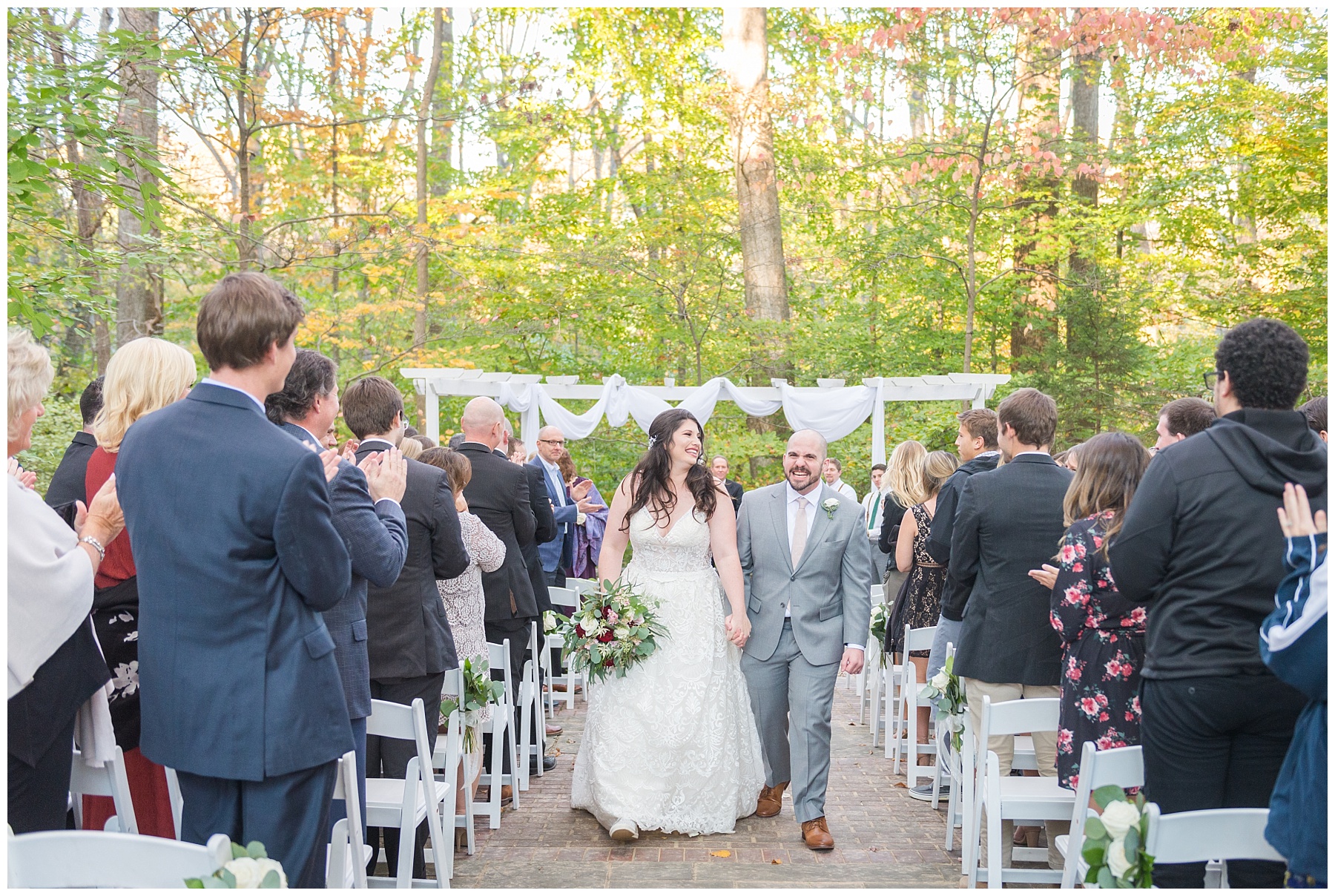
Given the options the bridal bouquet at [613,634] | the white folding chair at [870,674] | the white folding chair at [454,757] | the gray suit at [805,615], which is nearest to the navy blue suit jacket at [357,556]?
the white folding chair at [454,757]

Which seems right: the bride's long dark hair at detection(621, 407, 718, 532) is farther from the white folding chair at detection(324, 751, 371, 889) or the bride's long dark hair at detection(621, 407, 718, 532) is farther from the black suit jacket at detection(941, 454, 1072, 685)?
the white folding chair at detection(324, 751, 371, 889)

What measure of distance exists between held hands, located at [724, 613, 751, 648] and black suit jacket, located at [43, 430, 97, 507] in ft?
9.94

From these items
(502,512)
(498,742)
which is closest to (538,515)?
(502,512)

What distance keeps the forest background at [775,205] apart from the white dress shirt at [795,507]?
8.67m

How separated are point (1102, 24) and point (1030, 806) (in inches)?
486

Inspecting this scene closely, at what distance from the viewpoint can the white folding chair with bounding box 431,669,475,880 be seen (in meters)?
4.54

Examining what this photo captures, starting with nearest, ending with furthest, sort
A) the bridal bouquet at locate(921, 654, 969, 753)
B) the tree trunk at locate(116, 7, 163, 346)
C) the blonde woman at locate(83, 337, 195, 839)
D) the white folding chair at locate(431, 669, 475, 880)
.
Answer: the blonde woman at locate(83, 337, 195, 839), the white folding chair at locate(431, 669, 475, 880), the bridal bouquet at locate(921, 654, 969, 753), the tree trunk at locate(116, 7, 163, 346)

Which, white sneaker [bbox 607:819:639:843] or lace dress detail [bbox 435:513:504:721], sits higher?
lace dress detail [bbox 435:513:504:721]

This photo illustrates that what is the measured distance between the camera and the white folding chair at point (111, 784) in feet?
9.21

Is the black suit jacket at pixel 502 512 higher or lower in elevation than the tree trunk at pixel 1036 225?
lower

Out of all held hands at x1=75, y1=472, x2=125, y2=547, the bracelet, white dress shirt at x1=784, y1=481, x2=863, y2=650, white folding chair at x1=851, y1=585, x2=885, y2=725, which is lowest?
white folding chair at x1=851, y1=585, x2=885, y2=725

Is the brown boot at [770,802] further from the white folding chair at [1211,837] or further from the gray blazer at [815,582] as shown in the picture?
the white folding chair at [1211,837]

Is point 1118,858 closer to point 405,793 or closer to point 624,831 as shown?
point 405,793

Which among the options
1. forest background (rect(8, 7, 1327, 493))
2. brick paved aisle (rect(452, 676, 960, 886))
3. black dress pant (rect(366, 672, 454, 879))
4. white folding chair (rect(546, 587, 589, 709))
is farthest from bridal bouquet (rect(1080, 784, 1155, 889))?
forest background (rect(8, 7, 1327, 493))
